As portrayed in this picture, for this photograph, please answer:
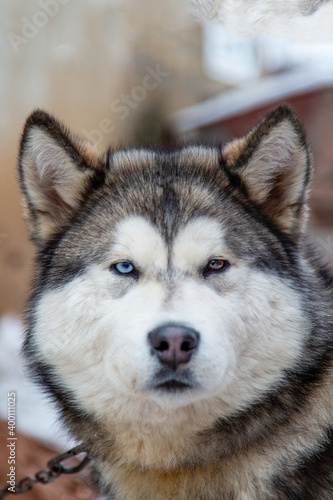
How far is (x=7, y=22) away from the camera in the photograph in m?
7.84

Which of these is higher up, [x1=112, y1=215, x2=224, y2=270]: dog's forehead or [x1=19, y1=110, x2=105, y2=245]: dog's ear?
[x1=19, y1=110, x2=105, y2=245]: dog's ear

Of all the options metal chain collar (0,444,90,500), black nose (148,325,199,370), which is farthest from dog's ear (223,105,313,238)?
metal chain collar (0,444,90,500)

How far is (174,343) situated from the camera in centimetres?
221

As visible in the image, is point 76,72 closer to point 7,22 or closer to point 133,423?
point 7,22

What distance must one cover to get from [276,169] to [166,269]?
836mm

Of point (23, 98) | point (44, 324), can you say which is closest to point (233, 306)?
point (44, 324)

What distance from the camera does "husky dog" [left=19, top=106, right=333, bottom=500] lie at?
2396mm

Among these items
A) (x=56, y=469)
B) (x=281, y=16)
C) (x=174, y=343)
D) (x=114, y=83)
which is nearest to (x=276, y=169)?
(x=174, y=343)

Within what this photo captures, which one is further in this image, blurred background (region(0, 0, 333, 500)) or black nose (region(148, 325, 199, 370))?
blurred background (region(0, 0, 333, 500))

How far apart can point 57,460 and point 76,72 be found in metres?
6.89

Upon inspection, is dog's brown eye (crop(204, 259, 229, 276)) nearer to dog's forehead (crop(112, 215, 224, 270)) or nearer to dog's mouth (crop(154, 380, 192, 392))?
dog's forehead (crop(112, 215, 224, 270))

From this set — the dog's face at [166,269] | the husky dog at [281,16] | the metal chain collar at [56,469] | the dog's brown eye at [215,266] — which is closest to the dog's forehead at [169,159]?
the dog's face at [166,269]

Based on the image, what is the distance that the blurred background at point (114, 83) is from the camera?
760 cm

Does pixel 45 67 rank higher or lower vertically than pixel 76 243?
higher
